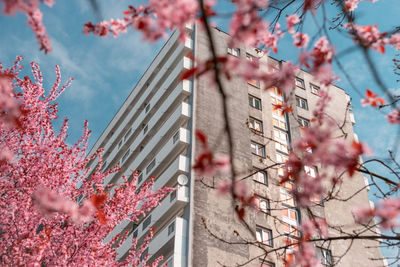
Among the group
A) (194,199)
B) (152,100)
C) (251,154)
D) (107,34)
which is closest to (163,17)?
(107,34)

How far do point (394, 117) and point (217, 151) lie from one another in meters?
18.1

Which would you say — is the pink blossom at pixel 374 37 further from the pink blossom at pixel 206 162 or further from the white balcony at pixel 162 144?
the white balcony at pixel 162 144

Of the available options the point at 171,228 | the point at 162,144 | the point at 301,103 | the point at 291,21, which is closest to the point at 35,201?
the point at 291,21

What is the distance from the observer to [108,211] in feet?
45.6

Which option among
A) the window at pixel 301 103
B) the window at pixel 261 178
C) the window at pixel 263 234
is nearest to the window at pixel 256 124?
the window at pixel 261 178

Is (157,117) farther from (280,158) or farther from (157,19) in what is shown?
(157,19)

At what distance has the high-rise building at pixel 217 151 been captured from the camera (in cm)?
2148

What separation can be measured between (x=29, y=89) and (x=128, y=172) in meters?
18.7

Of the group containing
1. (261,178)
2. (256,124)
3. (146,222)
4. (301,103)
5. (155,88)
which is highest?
(155,88)

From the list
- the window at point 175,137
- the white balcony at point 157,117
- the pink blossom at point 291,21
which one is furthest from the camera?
the white balcony at point 157,117

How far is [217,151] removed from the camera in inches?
942

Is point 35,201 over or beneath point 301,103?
beneath

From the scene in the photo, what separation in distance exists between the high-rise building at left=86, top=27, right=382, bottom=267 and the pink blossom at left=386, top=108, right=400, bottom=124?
1049 centimetres

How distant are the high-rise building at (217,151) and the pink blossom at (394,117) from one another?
34.4 feet
